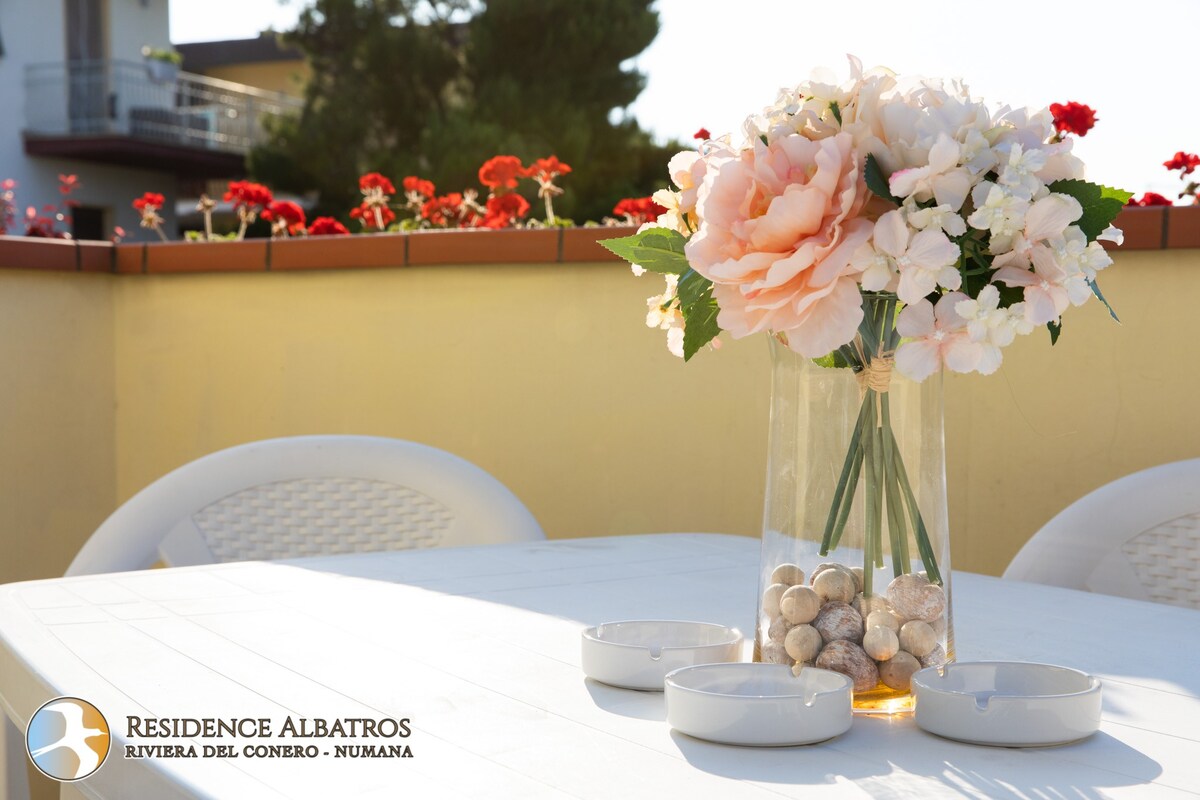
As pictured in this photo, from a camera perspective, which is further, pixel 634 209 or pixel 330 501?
pixel 634 209

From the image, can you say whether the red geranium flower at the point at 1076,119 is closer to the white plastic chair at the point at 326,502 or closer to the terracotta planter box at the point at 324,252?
the terracotta planter box at the point at 324,252

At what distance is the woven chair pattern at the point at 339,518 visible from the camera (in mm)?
2020

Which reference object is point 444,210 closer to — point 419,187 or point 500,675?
point 419,187

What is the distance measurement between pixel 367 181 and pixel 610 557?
6.78ft

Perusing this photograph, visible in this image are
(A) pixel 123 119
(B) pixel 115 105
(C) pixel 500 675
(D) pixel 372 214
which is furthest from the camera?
(A) pixel 123 119

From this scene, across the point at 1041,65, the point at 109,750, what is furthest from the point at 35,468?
the point at 1041,65

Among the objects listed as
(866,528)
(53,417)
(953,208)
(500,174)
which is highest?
(500,174)

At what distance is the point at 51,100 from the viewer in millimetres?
15500

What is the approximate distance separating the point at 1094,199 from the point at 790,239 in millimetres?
222

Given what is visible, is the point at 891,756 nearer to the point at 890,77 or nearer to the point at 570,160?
the point at 890,77

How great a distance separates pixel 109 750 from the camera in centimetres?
89

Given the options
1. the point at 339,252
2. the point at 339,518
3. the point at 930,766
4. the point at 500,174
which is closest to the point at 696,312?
the point at 930,766

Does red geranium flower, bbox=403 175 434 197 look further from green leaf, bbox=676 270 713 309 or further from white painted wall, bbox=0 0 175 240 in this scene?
white painted wall, bbox=0 0 175 240

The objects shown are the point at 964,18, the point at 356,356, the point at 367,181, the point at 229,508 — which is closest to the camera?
the point at 229,508
